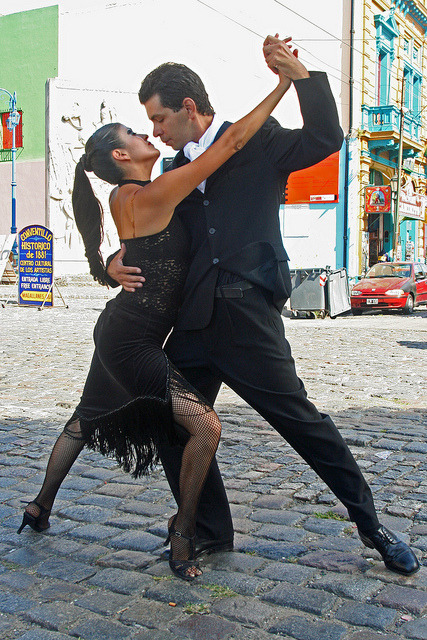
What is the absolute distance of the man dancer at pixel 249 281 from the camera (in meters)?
2.81

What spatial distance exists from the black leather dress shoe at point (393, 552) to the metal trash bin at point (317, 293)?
14.9 metres

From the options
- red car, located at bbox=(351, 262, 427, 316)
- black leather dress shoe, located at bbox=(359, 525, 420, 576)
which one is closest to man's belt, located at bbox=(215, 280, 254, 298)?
black leather dress shoe, located at bbox=(359, 525, 420, 576)

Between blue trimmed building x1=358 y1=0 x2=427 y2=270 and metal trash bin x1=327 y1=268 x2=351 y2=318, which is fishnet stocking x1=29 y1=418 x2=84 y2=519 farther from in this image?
blue trimmed building x1=358 y1=0 x2=427 y2=270

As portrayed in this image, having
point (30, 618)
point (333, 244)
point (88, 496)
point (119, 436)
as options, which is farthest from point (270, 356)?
point (333, 244)

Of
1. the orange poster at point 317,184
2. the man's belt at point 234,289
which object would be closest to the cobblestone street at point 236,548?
the man's belt at point 234,289

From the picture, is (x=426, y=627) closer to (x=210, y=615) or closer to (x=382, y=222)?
(x=210, y=615)

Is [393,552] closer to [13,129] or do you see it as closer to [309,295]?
[309,295]

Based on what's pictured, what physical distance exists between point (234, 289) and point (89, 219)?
80cm

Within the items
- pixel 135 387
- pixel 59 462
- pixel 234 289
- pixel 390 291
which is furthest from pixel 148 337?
pixel 390 291

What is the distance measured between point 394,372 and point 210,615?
6380mm

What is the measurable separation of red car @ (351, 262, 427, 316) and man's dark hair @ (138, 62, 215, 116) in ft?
56.8

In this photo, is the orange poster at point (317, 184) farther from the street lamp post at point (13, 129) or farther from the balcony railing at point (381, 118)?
the street lamp post at point (13, 129)

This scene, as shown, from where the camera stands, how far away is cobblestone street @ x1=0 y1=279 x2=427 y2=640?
2.53m

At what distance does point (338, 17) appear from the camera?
99.1ft
